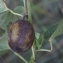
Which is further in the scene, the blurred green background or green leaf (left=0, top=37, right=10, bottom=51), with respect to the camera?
the blurred green background

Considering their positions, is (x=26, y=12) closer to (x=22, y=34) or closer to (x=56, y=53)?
(x=22, y=34)

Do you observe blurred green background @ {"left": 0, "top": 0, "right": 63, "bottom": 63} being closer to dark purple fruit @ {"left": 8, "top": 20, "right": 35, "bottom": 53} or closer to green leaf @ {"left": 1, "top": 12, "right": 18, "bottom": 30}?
green leaf @ {"left": 1, "top": 12, "right": 18, "bottom": 30}

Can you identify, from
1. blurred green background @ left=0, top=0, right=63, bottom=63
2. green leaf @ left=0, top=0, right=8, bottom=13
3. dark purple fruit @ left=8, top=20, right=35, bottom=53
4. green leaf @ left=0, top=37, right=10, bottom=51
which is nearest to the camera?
dark purple fruit @ left=8, top=20, right=35, bottom=53

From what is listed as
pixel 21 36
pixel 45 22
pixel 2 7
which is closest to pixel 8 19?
pixel 2 7

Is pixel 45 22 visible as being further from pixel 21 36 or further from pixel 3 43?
pixel 21 36

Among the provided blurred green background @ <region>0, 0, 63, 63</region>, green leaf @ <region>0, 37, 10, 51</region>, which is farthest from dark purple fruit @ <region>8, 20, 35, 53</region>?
blurred green background @ <region>0, 0, 63, 63</region>
